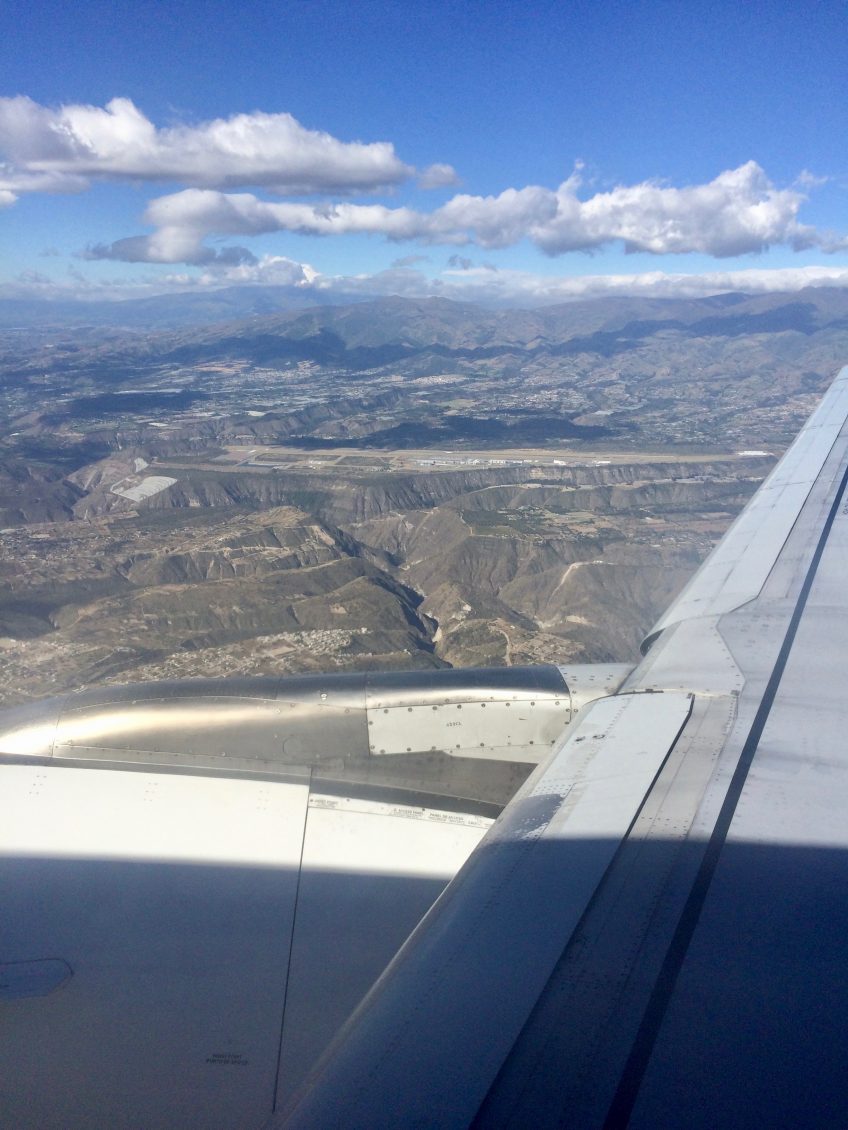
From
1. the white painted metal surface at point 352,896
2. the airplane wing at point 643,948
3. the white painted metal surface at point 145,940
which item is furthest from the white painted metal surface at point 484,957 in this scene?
the white painted metal surface at point 145,940

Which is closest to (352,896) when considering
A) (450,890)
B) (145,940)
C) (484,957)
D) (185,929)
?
(185,929)

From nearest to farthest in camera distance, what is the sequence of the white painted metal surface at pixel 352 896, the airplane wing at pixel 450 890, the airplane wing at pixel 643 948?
the airplane wing at pixel 643 948 < the airplane wing at pixel 450 890 < the white painted metal surface at pixel 352 896

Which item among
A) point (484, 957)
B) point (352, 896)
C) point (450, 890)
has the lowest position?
point (352, 896)

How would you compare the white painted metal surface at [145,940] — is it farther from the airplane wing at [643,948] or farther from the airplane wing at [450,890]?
the airplane wing at [643,948]

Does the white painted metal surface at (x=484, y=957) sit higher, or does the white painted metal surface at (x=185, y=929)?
the white painted metal surface at (x=484, y=957)

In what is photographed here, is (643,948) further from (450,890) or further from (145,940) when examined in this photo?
(145,940)

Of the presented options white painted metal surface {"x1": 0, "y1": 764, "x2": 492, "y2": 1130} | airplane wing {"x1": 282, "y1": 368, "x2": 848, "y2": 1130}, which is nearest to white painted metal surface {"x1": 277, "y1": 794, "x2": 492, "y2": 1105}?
white painted metal surface {"x1": 0, "y1": 764, "x2": 492, "y2": 1130}

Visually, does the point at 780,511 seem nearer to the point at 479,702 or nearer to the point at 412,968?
the point at 479,702

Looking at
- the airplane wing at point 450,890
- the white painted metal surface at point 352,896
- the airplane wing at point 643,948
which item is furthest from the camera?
the white painted metal surface at point 352,896
